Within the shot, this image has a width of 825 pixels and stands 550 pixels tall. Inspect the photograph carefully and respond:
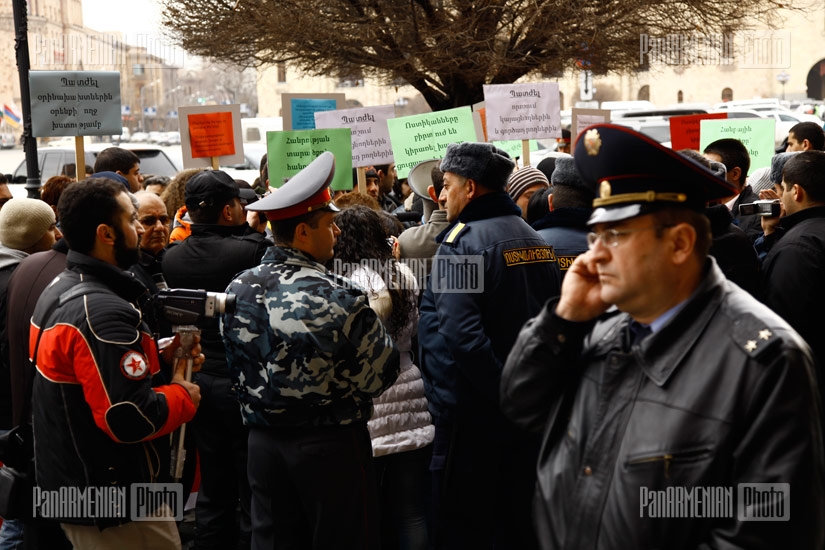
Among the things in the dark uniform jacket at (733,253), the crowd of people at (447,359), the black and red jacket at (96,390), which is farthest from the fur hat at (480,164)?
the black and red jacket at (96,390)

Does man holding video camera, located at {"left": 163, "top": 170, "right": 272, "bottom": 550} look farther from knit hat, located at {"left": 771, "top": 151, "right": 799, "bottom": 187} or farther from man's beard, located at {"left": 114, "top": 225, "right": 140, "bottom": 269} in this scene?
knit hat, located at {"left": 771, "top": 151, "right": 799, "bottom": 187}

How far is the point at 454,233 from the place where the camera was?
409 cm

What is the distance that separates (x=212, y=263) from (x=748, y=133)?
5.68 m

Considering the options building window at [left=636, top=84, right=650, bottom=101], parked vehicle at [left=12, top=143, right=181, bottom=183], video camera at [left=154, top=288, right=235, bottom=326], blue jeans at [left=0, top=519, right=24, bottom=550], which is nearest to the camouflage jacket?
video camera at [left=154, top=288, right=235, bottom=326]

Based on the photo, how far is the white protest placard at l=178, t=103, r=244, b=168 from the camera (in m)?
8.12

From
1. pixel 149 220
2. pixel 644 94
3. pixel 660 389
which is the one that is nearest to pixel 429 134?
pixel 149 220

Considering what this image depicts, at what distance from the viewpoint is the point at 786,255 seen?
4.36m

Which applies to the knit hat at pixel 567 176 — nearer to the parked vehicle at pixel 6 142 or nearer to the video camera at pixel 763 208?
the video camera at pixel 763 208

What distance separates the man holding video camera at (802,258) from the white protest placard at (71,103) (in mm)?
5182

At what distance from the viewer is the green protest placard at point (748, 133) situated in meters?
8.20

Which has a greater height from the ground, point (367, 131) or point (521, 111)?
point (521, 111)

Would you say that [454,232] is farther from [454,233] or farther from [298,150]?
[298,150]

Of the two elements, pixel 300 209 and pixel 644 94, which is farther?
pixel 644 94

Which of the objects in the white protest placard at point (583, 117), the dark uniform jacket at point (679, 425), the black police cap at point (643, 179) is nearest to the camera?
the dark uniform jacket at point (679, 425)
